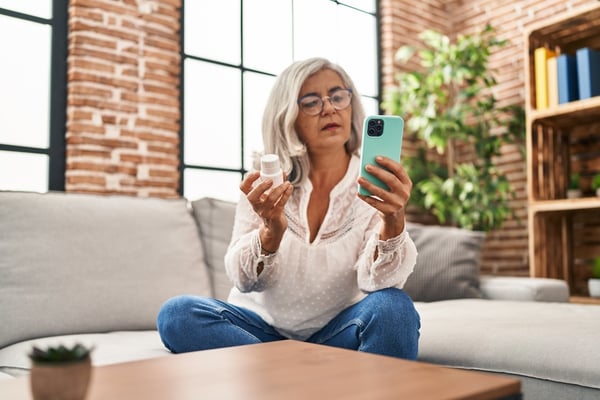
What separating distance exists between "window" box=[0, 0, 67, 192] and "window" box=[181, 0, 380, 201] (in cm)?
64

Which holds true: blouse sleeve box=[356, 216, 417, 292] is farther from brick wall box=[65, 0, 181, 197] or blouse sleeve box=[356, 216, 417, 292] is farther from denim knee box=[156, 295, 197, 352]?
brick wall box=[65, 0, 181, 197]

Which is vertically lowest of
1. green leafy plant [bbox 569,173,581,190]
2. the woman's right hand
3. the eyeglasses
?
the woman's right hand

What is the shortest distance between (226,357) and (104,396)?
251mm

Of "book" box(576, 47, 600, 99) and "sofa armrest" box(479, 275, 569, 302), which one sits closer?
"sofa armrest" box(479, 275, 569, 302)

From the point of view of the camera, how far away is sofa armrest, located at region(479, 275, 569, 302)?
2.36 m

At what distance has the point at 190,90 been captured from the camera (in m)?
3.13

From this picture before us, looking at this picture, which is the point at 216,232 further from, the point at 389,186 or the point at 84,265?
the point at 389,186

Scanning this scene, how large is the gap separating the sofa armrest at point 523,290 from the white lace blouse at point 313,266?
1132 mm

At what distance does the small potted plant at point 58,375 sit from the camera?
0.60 metres

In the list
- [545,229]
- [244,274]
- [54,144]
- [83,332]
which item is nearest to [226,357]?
[244,274]

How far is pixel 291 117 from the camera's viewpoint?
1.55 meters

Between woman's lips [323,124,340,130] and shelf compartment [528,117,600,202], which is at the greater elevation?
shelf compartment [528,117,600,202]

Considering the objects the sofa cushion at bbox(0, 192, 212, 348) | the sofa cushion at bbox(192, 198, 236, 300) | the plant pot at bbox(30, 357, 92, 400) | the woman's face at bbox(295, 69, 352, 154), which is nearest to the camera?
the plant pot at bbox(30, 357, 92, 400)

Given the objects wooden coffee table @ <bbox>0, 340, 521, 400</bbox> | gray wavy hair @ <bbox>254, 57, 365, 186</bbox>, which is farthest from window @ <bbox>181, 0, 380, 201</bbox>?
wooden coffee table @ <bbox>0, 340, 521, 400</bbox>
